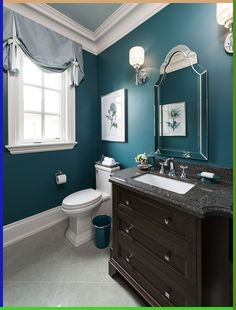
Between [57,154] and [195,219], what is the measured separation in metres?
1.90

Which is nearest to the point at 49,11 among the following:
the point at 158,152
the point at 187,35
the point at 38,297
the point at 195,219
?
the point at 187,35

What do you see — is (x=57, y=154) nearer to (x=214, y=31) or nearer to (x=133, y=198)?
(x=133, y=198)

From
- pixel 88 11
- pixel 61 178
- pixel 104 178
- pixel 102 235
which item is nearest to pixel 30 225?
pixel 61 178

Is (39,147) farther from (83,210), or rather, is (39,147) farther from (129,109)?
(129,109)

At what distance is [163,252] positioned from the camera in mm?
1026

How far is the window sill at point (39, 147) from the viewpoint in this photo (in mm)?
1845

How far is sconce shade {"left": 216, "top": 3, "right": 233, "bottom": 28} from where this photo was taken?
112 centimetres

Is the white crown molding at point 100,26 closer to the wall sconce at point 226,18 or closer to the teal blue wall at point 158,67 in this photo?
the teal blue wall at point 158,67

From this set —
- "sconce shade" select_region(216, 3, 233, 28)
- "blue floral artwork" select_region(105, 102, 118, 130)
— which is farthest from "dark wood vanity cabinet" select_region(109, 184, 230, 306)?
"sconce shade" select_region(216, 3, 233, 28)

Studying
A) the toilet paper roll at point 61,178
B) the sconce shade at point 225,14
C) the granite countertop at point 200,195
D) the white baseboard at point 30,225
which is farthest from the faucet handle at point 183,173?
the white baseboard at point 30,225

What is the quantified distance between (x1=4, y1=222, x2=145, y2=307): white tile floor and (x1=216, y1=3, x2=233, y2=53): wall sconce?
1998mm

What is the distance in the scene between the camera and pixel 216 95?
1.30 metres

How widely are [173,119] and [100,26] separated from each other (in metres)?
1.70

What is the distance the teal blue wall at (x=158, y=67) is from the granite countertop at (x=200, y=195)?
0.60 feet
